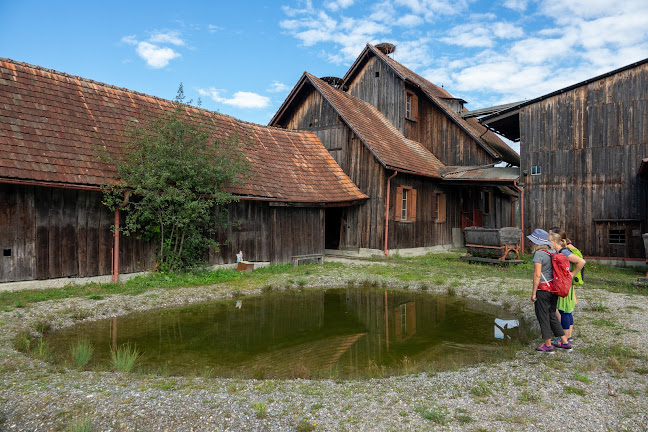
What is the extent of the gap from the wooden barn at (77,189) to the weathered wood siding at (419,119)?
27.6 ft

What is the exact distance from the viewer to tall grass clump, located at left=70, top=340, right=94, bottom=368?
5304mm

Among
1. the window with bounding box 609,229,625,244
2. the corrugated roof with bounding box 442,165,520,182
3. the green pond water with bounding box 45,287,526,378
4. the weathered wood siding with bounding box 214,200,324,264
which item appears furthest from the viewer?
the corrugated roof with bounding box 442,165,520,182

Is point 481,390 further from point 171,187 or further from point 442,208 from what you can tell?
point 442,208

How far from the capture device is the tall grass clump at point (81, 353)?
209 inches

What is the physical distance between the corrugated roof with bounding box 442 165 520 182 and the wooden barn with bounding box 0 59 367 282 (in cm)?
641

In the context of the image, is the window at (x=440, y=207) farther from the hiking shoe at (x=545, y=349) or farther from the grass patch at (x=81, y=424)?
the grass patch at (x=81, y=424)

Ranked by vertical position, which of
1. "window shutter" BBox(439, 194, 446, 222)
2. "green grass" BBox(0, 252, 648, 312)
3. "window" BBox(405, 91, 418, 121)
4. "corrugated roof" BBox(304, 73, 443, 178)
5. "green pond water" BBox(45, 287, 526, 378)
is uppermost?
"window" BBox(405, 91, 418, 121)

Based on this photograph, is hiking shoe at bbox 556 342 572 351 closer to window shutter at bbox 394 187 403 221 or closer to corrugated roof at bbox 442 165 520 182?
corrugated roof at bbox 442 165 520 182

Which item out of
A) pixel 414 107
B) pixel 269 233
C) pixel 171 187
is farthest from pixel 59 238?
pixel 414 107

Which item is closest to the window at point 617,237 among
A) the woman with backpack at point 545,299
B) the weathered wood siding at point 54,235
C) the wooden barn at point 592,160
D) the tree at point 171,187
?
the wooden barn at point 592,160

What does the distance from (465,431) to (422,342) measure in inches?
120

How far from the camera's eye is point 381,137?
17938 mm

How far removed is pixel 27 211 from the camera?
8898 millimetres

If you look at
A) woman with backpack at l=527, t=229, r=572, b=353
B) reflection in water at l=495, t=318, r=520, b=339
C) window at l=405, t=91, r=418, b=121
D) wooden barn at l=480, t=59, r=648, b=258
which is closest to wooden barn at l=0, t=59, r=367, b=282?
reflection in water at l=495, t=318, r=520, b=339
